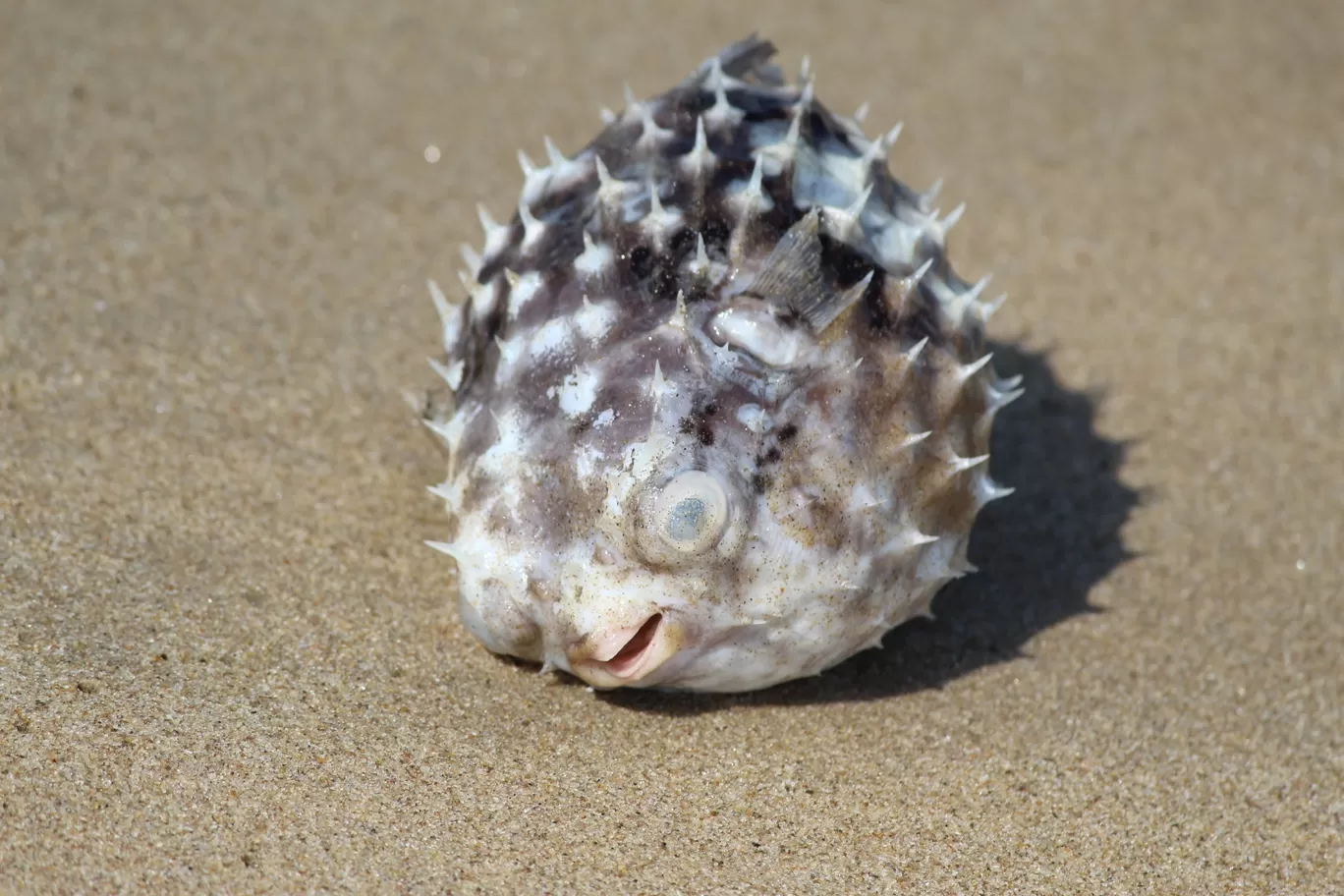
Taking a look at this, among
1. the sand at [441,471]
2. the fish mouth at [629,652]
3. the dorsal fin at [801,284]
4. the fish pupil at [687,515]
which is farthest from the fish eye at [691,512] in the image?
the sand at [441,471]

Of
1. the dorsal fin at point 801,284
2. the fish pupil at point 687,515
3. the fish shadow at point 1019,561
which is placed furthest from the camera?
the fish shadow at point 1019,561

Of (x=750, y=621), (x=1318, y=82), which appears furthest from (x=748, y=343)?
(x=1318, y=82)

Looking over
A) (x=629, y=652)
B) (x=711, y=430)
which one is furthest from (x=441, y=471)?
(x=711, y=430)

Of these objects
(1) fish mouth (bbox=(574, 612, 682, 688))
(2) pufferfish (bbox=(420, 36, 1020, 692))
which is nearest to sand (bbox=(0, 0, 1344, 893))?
(1) fish mouth (bbox=(574, 612, 682, 688))

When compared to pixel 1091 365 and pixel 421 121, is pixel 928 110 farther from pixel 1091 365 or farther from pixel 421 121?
pixel 421 121

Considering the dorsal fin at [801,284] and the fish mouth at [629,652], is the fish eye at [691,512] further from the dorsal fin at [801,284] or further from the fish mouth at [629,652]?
the dorsal fin at [801,284]

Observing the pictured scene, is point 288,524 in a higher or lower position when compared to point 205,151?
lower

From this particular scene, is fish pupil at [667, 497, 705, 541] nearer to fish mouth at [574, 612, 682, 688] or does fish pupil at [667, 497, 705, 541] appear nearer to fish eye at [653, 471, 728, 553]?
fish eye at [653, 471, 728, 553]
